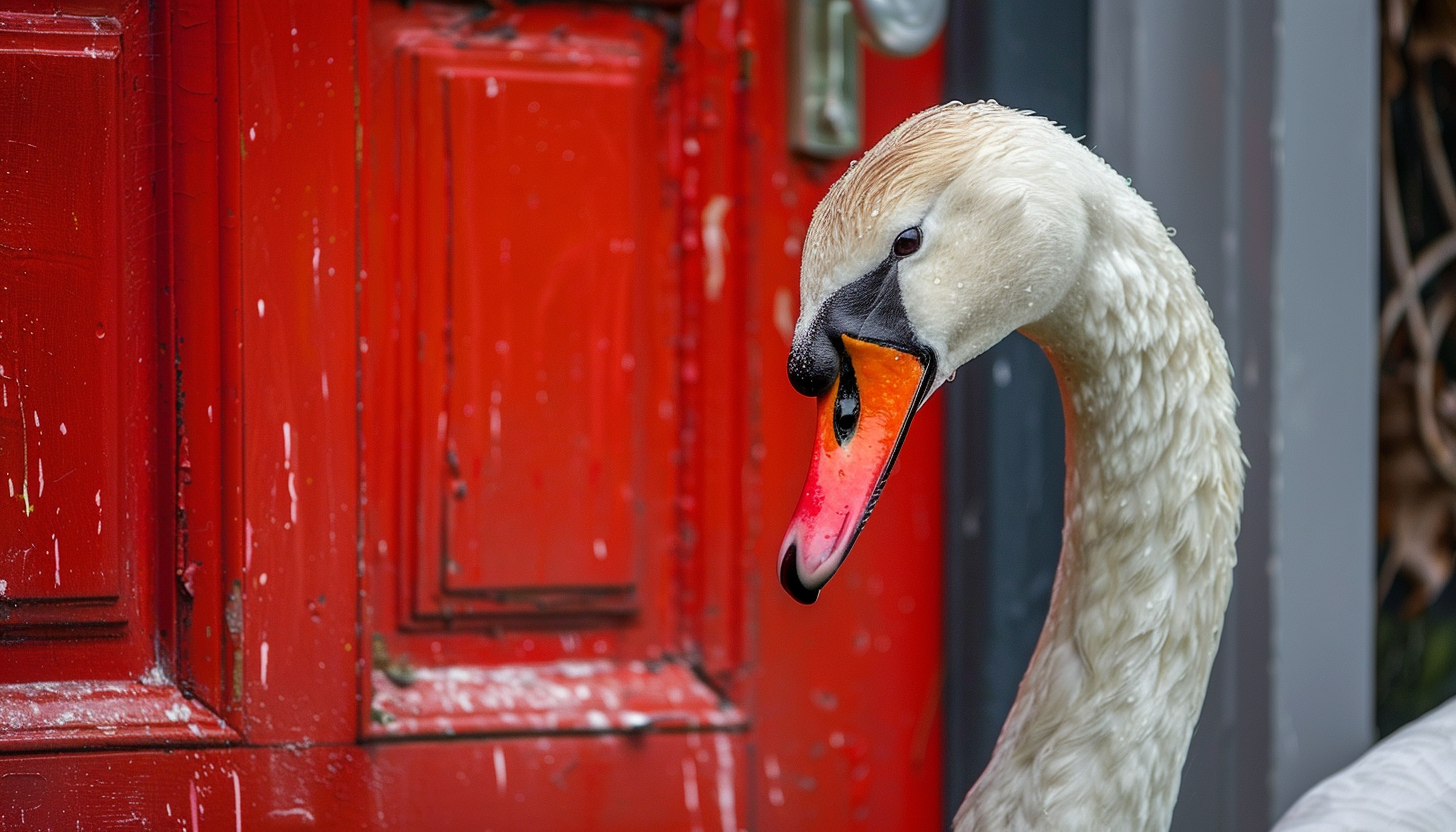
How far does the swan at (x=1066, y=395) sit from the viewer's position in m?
0.79

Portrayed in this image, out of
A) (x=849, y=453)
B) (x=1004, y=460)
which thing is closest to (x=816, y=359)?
(x=849, y=453)

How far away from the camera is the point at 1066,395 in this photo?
0.97 m

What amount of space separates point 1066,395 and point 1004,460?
396mm

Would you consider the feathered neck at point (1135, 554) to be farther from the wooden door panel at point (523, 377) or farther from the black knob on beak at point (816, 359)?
the wooden door panel at point (523, 377)

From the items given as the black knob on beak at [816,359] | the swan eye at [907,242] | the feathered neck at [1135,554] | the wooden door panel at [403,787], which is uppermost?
the swan eye at [907,242]

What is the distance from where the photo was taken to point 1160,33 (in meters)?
1.34

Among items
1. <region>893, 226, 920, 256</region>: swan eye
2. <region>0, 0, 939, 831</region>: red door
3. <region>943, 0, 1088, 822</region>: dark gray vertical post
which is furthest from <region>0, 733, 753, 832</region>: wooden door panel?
<region>893, 226, 920, 256</region>: swan eye

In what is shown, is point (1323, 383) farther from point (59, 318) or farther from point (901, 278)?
point (59, 318)

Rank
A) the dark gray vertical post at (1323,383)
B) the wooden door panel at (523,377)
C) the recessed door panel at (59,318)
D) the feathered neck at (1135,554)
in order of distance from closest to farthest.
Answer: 1. the feathered neck at (1135,554)
2. the recessed door panel at (59,318)
3. the wooden door panel at (523,377)
4. the dark gray vertical post at (1323,383)

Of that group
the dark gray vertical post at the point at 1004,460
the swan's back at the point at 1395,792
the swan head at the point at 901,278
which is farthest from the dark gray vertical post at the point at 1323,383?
the swan head at the point at 901,278

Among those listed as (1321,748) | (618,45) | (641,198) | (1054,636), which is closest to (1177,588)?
(1054,636)

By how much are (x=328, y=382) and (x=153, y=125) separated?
264 mm

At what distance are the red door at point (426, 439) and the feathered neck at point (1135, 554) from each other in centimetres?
43

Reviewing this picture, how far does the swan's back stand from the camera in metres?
1.07
